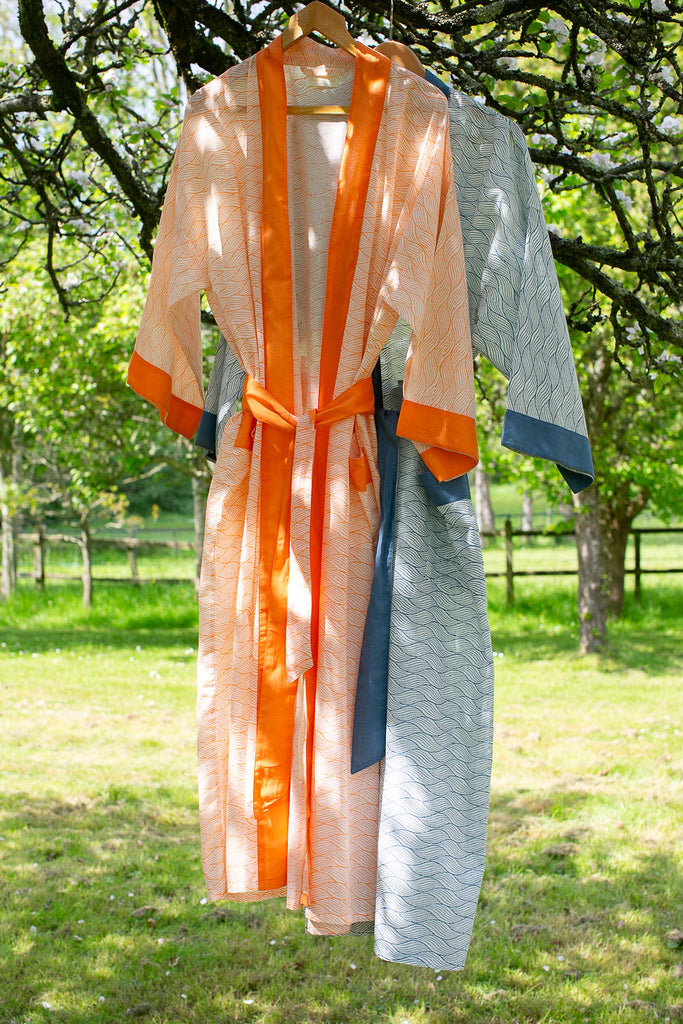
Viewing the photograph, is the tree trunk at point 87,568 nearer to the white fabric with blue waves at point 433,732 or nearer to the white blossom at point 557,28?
the white blossom at point 557,28

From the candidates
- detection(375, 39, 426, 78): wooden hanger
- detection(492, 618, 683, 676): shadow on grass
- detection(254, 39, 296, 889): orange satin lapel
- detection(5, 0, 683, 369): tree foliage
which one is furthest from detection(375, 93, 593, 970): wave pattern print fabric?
detection(492, 618, 683, 676): shadow on grass

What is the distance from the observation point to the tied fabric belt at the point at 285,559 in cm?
175

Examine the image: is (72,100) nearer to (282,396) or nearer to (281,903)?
(282,396)

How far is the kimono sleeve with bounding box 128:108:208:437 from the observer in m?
1.87

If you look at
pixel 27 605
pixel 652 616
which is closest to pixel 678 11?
pixel 652 616

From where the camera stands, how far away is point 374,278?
1.82m

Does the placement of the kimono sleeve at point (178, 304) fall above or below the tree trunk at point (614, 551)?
above

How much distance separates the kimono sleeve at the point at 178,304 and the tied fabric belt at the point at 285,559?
0.76 ft

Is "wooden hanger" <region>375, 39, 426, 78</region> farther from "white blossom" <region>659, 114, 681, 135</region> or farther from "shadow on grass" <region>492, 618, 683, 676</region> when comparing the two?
"shadow on grass" <region>492, 618, 683, 676</region>

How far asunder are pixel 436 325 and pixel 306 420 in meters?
0.33

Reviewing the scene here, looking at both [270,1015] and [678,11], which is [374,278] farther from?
[270,1015]

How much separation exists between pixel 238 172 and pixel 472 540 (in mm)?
920

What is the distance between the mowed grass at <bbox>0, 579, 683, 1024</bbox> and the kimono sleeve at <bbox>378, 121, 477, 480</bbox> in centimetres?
223

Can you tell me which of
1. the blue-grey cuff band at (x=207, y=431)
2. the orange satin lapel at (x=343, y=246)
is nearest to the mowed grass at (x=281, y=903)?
the orange satin lapel at (x=343, y=246)
